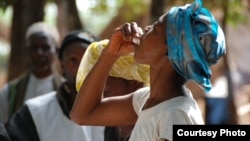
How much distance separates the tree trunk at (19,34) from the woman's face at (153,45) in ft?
15.3

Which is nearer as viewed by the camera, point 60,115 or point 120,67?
point 120,67

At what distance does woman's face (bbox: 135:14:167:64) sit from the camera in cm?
325

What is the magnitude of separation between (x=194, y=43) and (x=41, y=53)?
12.3ft

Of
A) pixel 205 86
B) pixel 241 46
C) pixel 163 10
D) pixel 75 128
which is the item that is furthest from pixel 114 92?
pixel 241 46

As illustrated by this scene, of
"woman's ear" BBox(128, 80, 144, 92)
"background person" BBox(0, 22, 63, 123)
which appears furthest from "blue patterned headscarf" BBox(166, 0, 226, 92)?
"background person" BBox(0, 22, 63, 123)

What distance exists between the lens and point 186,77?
322 cm

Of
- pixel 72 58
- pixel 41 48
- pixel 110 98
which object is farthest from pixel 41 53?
pixel 110 98

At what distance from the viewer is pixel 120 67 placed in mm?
4066

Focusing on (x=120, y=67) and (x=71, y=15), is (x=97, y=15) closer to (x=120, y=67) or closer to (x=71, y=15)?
(x=71, y=15)

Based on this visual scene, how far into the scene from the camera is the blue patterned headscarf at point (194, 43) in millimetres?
3131

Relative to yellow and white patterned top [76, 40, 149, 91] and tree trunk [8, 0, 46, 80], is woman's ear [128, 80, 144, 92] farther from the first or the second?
tree trunk [8, 0, 46, 80]

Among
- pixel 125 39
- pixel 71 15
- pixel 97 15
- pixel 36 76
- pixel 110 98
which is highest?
pixel 97 15

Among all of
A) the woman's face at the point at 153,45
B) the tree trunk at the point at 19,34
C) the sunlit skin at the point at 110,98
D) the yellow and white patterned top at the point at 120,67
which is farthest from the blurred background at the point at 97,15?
the woman's face at the point at 153,45

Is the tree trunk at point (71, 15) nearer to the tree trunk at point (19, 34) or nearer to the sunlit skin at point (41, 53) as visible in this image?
the tree trunk at point (19, 34)
